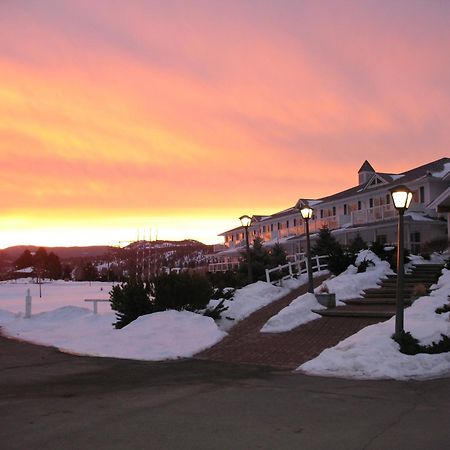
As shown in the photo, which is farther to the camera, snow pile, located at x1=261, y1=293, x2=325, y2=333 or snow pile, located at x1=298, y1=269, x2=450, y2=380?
snow pile, located at x1=261, y1=293, x2=325, y2=333

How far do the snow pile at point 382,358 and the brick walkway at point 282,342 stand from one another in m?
0.89

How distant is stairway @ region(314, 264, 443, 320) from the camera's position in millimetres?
15367

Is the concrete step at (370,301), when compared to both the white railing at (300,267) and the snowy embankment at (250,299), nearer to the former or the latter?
the snowy embankment at (250,299)

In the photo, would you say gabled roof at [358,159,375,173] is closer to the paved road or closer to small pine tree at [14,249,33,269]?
the paved road

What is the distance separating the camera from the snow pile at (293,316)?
1460cm

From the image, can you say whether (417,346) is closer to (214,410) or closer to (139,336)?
(214,410)

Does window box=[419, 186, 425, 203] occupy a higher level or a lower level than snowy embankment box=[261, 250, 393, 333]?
higher

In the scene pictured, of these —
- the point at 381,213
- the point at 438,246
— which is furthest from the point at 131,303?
the point at 381,213

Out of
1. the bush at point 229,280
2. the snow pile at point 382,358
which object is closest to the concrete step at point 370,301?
the snow pile at point 382,358

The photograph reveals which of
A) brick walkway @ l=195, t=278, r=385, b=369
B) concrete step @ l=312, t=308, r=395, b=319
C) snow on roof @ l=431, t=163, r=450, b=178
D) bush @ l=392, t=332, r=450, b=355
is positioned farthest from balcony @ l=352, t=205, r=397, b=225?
bush @ l=392, t=332, r=450, b=355

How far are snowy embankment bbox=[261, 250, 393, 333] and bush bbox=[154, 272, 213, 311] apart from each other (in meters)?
2.29

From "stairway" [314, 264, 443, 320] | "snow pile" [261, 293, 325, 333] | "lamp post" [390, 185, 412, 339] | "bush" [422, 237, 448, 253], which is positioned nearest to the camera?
"lamp post" [390, 185, 412, 339]

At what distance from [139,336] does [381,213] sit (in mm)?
31679

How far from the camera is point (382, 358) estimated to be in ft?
31.3
